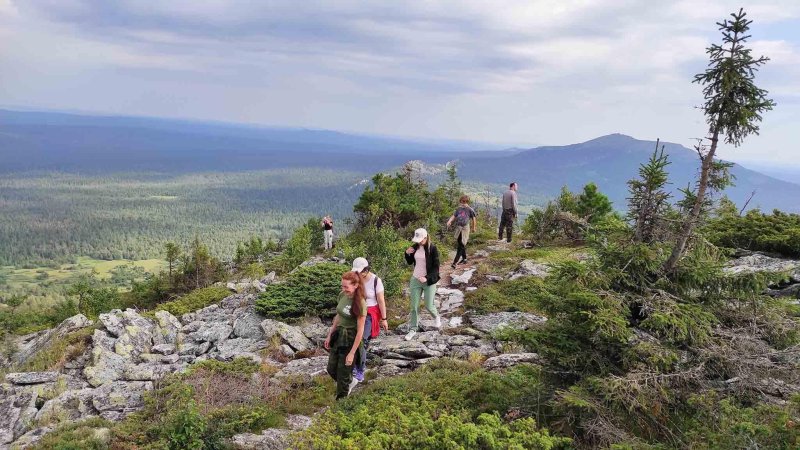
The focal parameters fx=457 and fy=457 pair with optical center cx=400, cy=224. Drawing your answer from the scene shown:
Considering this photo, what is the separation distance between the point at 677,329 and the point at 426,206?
62.0 ft

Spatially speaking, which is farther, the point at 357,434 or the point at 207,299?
the point at 207,299

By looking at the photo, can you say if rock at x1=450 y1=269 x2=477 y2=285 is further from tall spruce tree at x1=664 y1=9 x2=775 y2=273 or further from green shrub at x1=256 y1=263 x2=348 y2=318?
tall spruce tree at x1=664 y1=9 x2=775 y2=273

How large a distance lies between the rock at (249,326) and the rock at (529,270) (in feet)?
24.2

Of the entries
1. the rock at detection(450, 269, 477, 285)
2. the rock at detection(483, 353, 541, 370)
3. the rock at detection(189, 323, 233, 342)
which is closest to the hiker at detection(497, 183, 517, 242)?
the rock at detection(450, 269, 477, 285)

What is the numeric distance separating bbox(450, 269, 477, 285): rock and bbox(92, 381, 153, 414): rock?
335 inches

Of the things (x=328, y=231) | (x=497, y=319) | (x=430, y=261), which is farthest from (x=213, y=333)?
(x=328, y=231)

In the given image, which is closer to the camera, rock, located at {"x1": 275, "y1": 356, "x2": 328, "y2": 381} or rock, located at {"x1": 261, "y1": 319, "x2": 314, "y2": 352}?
rock, located at {"x1": 275, "y1": 356, "x2": 328, "y2": 381}

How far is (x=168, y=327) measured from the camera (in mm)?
12633

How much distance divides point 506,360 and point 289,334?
5.24 meters

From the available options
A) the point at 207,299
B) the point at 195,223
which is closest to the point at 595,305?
the point at 207,299

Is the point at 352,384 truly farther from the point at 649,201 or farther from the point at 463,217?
the point at 463,217

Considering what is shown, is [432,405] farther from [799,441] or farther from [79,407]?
[79,407]

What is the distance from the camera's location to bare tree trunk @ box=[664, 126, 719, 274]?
472cm

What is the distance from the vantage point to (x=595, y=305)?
4816 mm
